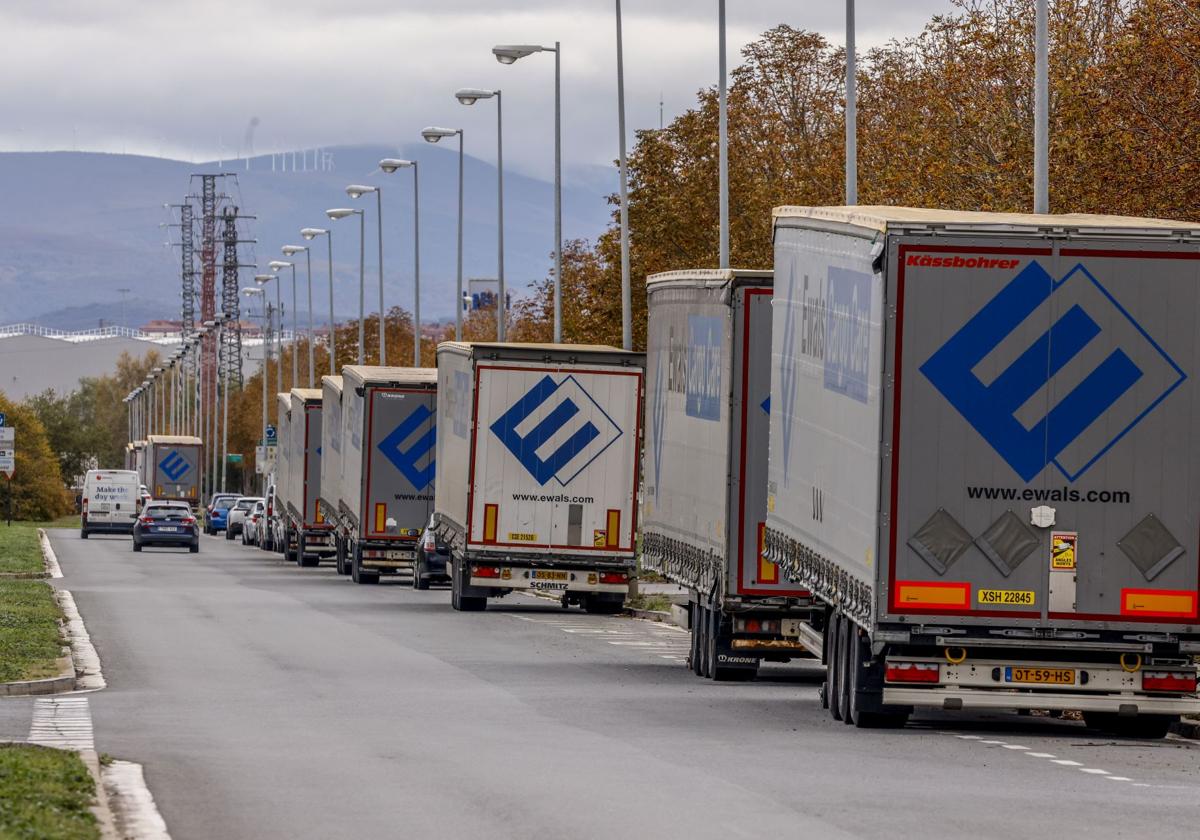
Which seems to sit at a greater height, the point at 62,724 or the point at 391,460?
the point at 391,460

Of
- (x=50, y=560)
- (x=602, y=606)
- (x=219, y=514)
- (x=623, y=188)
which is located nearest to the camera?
(x=602, y=606)

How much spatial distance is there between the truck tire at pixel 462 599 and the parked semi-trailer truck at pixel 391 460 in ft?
24.3

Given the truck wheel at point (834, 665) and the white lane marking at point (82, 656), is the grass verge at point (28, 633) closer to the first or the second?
the white lane marking at point (82, 656)

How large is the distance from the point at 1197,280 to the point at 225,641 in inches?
592

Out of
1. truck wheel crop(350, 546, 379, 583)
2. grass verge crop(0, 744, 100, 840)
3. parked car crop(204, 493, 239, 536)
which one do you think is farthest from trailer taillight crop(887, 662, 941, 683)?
parked car crop(204, 493, 239, 536)

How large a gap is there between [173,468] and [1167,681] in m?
96.2

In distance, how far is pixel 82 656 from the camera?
2694cm

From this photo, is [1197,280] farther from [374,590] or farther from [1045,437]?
[374,590]

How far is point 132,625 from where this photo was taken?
33219mm

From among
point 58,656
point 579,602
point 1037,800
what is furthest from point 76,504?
point 1037,800

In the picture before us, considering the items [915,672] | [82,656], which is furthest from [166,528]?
[915,672]

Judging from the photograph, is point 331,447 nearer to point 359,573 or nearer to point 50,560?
point 359,573

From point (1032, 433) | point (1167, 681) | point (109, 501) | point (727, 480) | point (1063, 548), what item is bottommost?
point (1167, 681)

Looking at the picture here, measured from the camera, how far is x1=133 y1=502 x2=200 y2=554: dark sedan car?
7338 centimetres
